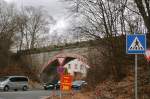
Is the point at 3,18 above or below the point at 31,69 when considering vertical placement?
above

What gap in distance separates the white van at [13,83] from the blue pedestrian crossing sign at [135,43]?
155ft

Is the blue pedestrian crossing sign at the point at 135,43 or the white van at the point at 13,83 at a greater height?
the blue pedestrian crossing sign at the point at 135,43

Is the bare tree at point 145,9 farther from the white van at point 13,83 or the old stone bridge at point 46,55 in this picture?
the old stone bridge at point 46,55

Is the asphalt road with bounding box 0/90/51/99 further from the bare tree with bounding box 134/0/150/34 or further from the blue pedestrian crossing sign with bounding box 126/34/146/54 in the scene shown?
the blue pedestrian crossing sign with bounding box 126/34/146/54

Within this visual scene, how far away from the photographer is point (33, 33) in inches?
4311

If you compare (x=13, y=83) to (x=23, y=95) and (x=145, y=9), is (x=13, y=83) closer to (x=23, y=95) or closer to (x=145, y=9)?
(x=23, y=95)

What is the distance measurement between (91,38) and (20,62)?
56.0 metres

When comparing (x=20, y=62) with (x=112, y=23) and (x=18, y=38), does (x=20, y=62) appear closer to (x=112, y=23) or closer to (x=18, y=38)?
(x=18, y=38)

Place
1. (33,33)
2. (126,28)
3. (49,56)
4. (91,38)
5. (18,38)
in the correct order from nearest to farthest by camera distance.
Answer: (126,28)
(91,38)
(49,56)
(18,38)
(33,33)

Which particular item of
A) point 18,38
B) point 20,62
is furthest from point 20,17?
point 20,62

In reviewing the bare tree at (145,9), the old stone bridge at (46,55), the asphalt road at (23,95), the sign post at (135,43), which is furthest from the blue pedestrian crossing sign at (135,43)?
the old stone bridge at (46,55)

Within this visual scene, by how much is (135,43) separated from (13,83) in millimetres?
48668

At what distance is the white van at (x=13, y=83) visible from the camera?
64.9m

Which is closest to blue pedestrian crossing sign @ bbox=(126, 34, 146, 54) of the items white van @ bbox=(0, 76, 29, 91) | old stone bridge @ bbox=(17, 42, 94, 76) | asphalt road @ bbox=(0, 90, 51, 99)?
asphalt road @ bbox=(0, 90, 51, 99)
